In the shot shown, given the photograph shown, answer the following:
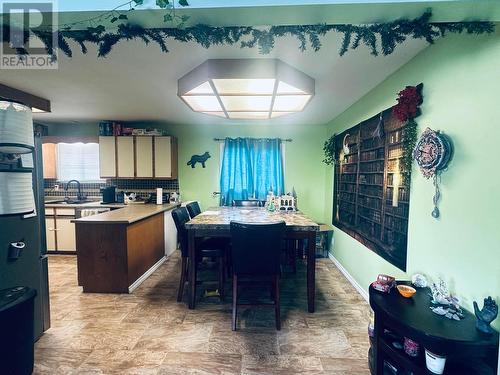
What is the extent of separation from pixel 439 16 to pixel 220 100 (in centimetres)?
197

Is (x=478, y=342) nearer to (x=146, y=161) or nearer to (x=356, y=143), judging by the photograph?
(x=356, y=143)

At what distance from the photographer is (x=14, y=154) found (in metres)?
1.53

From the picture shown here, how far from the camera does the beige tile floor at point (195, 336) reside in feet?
5.64

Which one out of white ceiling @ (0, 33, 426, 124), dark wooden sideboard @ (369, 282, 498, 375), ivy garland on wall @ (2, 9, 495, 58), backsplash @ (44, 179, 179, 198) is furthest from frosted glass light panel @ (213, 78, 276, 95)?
backsplash @ (44, 179, 179, 198)

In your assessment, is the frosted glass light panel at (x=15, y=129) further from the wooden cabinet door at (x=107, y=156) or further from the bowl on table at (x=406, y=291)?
the wooden cabinet door at (x=107, y=156)

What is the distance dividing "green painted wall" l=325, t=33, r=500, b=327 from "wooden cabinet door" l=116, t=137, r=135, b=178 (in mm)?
3991

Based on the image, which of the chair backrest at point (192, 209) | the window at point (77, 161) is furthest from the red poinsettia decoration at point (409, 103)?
the window at point (77, 161)

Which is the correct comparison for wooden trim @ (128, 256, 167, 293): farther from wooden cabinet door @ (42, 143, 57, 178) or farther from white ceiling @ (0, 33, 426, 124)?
wooden cabinet door @ (42, 143, 57, 178)

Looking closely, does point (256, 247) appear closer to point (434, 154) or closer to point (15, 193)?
point (434, 154)

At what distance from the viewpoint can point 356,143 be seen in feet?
9.89

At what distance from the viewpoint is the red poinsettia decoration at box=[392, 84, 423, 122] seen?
5.82 ft

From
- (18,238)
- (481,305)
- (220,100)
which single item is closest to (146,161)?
(220,100)

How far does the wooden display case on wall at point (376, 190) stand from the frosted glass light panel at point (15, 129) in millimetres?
2692

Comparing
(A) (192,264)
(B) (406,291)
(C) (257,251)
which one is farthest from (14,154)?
(B) (406,291)
